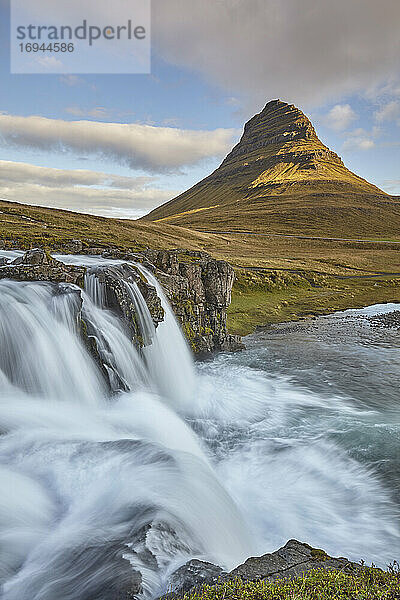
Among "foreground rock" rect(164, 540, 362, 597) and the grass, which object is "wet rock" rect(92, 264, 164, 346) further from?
the grass

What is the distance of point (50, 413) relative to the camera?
13.9 m

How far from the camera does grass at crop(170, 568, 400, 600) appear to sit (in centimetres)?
528

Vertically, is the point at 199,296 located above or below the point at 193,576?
above

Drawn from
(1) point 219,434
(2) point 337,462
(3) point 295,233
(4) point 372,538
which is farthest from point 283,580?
(3) point 295,233

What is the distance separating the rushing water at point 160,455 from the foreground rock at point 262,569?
469mm

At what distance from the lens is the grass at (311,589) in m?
5.28

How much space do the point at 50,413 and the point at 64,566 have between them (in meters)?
7.21

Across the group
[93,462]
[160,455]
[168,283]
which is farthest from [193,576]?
[168,283]

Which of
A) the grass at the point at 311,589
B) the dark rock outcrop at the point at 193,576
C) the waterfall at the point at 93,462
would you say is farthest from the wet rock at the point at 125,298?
the grass at the point at 311,589

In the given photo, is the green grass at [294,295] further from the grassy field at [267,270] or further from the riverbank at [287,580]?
the riverbank at [287,580]

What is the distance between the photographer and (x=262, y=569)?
6.17 meters

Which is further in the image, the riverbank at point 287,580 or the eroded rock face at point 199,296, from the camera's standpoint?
the eroded rock face at point 199,296

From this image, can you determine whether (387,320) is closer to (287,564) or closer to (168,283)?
(168,283)

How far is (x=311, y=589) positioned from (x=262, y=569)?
3.02 feet
